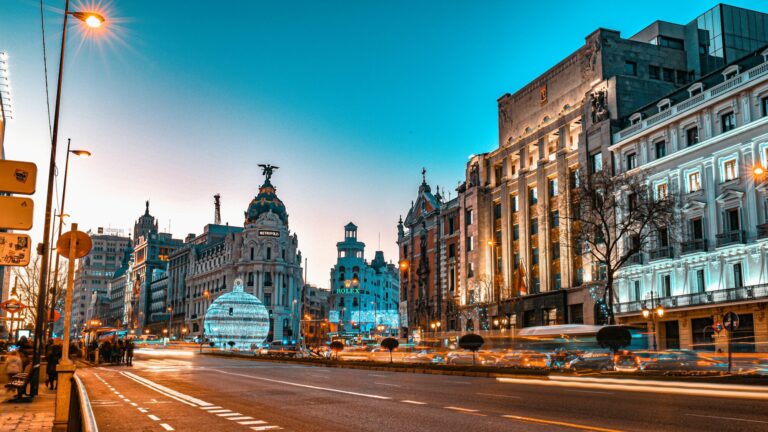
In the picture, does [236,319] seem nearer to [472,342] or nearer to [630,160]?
[630,160]

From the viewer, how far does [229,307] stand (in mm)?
96812

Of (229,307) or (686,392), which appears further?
(229,307)

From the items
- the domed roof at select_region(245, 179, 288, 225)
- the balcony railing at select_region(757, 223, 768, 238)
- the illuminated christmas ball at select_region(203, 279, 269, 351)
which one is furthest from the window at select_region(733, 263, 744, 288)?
the domed roof at select_region(245, 179, 288, 225)

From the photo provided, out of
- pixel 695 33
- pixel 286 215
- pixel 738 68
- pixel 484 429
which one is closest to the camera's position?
pixel 484 429

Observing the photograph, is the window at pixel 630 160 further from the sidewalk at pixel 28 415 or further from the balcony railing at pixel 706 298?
the sidewalk at pixel 28 415

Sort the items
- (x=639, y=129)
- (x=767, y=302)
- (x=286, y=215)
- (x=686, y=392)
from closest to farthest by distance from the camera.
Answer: (x=686, y=392) → (x=767, y=302) → (x=639, y=129) → (x=286, y=215)

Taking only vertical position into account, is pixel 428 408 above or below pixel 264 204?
below

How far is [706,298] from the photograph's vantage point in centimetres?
4453

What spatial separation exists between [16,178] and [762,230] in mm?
42914

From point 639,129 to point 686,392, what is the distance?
35.8 metres

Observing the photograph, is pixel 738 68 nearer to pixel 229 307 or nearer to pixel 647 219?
pixel 647 219

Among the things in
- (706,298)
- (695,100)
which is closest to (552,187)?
(695,100)

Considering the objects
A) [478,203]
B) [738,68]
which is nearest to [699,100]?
[738,68]

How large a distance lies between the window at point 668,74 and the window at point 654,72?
37 centimetres
